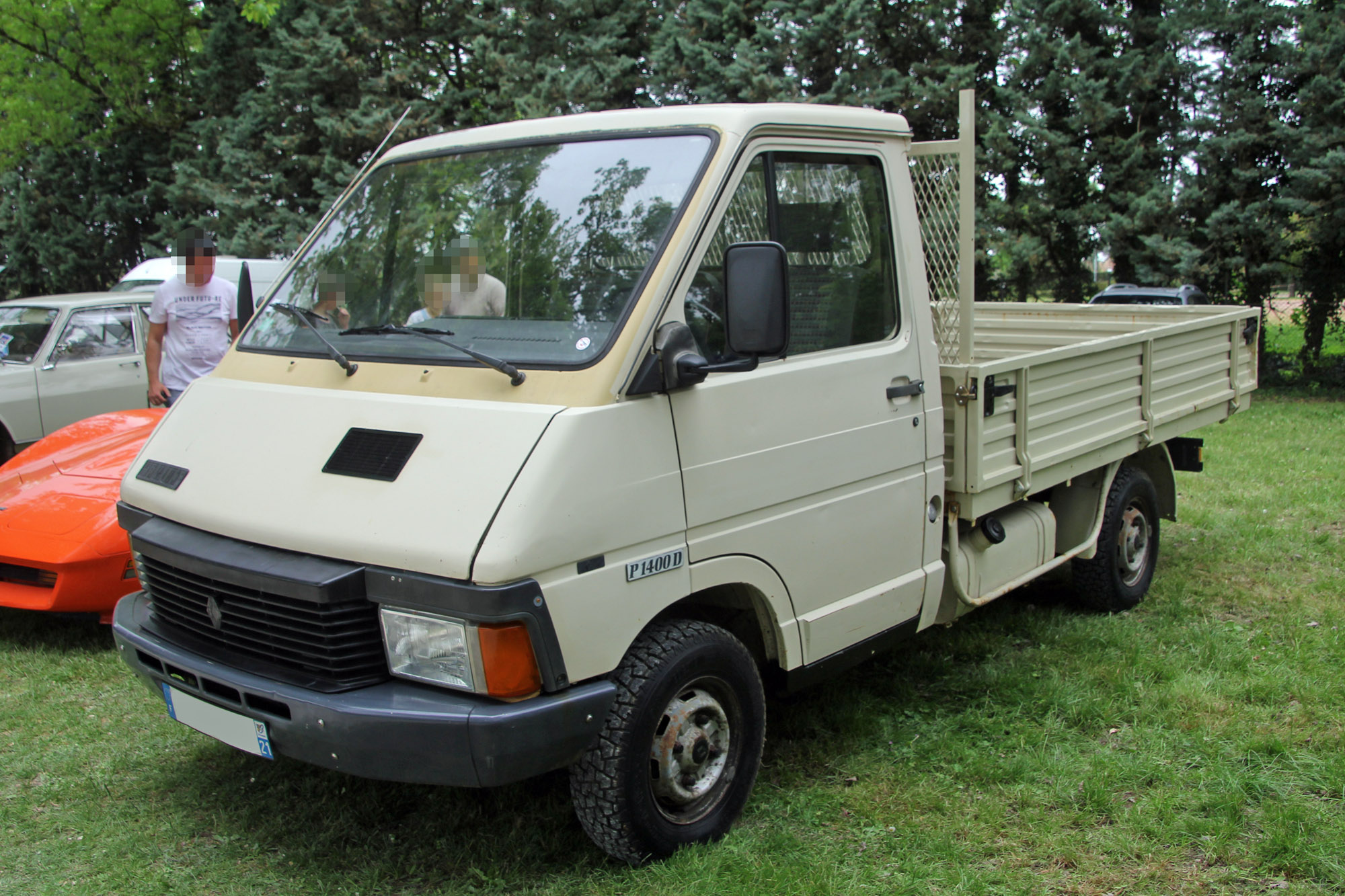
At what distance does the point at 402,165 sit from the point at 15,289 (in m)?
23.6

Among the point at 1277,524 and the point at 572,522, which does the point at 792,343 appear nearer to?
the point at 572,522

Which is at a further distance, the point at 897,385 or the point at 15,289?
the point at 15,289

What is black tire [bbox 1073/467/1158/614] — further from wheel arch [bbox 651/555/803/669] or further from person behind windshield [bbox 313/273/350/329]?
person behind windshield [bbox 313/273/350/329]

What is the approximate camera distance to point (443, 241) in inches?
150

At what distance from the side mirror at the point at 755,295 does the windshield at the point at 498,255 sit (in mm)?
315

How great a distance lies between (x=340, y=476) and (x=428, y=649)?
0.59m

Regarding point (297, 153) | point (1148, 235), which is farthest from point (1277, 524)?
point (297, 153)

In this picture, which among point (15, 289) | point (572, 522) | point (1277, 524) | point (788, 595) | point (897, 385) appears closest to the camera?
point (572, 522)

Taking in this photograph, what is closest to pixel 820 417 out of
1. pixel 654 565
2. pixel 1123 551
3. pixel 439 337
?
pixel 654 565

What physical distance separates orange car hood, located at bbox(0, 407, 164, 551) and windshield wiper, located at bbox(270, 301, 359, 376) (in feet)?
4.90

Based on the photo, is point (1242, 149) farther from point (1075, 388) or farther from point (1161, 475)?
point (1075, 388)

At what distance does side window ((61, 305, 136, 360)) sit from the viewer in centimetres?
973

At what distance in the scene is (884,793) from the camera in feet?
13.2

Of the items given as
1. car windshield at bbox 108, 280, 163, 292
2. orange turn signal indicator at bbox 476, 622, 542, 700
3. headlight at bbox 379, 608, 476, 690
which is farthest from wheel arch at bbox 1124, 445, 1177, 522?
car windshield at bbox 108, 280, 163, 292
